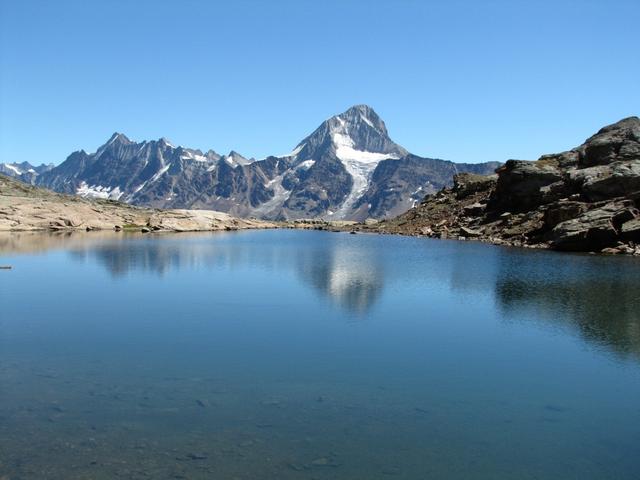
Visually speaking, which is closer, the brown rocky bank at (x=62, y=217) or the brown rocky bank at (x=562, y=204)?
the brown rocky bank at (x=562, y=204)

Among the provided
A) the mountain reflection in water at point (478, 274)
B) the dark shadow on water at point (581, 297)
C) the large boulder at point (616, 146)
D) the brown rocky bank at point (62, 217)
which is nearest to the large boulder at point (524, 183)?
the large boulder at point (616, 146)

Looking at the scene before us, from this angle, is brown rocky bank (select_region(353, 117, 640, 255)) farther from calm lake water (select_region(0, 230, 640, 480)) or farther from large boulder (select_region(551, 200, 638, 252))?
calm lake water (select_region(0, 230, 640, 480))

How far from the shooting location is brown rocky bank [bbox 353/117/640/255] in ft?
314

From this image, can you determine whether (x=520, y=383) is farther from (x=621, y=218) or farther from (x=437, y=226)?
(x=437, y=226)

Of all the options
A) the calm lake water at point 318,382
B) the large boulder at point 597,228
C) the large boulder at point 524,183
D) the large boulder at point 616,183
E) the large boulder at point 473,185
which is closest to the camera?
the calm lake water at point 318,382

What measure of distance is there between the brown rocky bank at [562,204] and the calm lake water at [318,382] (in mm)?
43757

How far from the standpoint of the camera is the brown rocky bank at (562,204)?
A: 95.8m

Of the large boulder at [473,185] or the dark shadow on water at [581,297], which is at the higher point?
the large boulder at [473,185]

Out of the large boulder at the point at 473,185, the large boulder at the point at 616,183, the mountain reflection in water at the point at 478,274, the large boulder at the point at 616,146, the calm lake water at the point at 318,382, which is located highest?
the large boulder at the point at 616,146

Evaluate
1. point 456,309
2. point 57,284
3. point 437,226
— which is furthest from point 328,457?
point 437,226

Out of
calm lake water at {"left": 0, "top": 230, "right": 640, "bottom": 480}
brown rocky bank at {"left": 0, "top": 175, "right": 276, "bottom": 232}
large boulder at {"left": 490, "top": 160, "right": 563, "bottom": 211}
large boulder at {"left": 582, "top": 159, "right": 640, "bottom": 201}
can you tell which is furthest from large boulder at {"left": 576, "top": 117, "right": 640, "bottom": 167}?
brown rocky bank at {"left": 0, "top": 175, "right": 276, "bottom": 232}

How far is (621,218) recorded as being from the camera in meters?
95.7

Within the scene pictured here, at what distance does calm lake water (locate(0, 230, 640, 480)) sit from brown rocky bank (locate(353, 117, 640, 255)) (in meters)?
43.8

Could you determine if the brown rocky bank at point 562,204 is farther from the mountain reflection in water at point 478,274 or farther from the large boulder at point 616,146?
the mountain reflection in water at point 478,274
